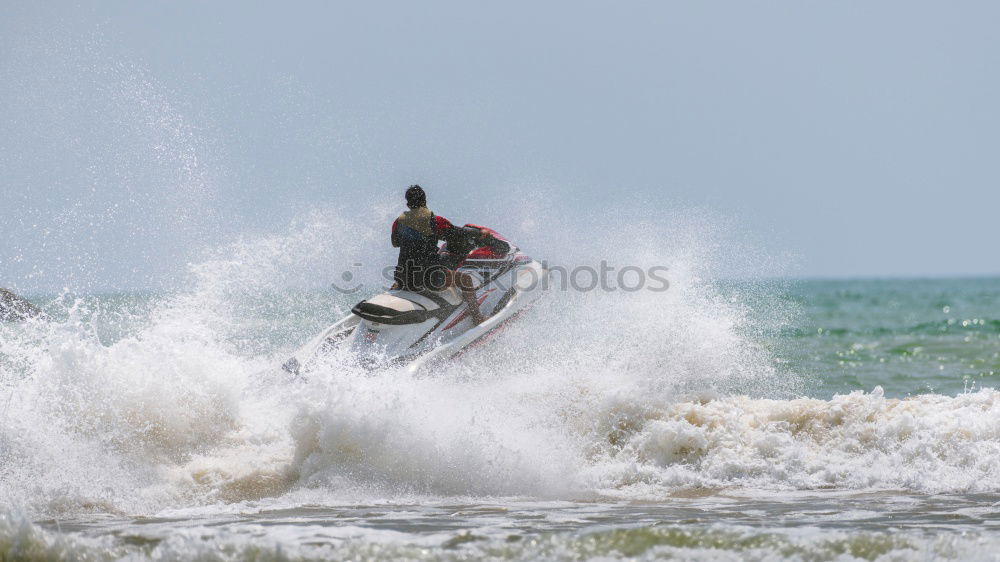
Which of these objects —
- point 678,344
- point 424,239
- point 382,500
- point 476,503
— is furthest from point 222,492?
point 678,344

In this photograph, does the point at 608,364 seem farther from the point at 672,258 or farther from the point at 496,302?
the point at 672,258

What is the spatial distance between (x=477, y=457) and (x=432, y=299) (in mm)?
2373

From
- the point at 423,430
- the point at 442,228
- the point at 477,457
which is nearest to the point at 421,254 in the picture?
the point at 442,228

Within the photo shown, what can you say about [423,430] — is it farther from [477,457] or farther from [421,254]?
[421,254]

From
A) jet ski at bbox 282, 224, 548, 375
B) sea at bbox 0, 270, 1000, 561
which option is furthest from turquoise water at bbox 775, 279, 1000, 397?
jet ski at bbox 282, 224, 548, 375

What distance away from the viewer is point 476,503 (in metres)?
7.11

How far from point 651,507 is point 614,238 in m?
6.24

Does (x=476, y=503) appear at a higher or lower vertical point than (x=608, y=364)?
lower

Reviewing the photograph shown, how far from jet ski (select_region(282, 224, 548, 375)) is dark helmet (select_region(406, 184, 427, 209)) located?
64 cm

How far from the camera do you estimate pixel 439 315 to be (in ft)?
31.7

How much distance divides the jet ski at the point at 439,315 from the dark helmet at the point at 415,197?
639 mm

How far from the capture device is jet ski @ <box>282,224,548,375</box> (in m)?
9.19

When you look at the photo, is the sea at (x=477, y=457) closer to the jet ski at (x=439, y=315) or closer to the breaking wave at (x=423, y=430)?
the breaking wave at (x=423, y=430)

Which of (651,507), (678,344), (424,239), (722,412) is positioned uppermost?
(424,239)
